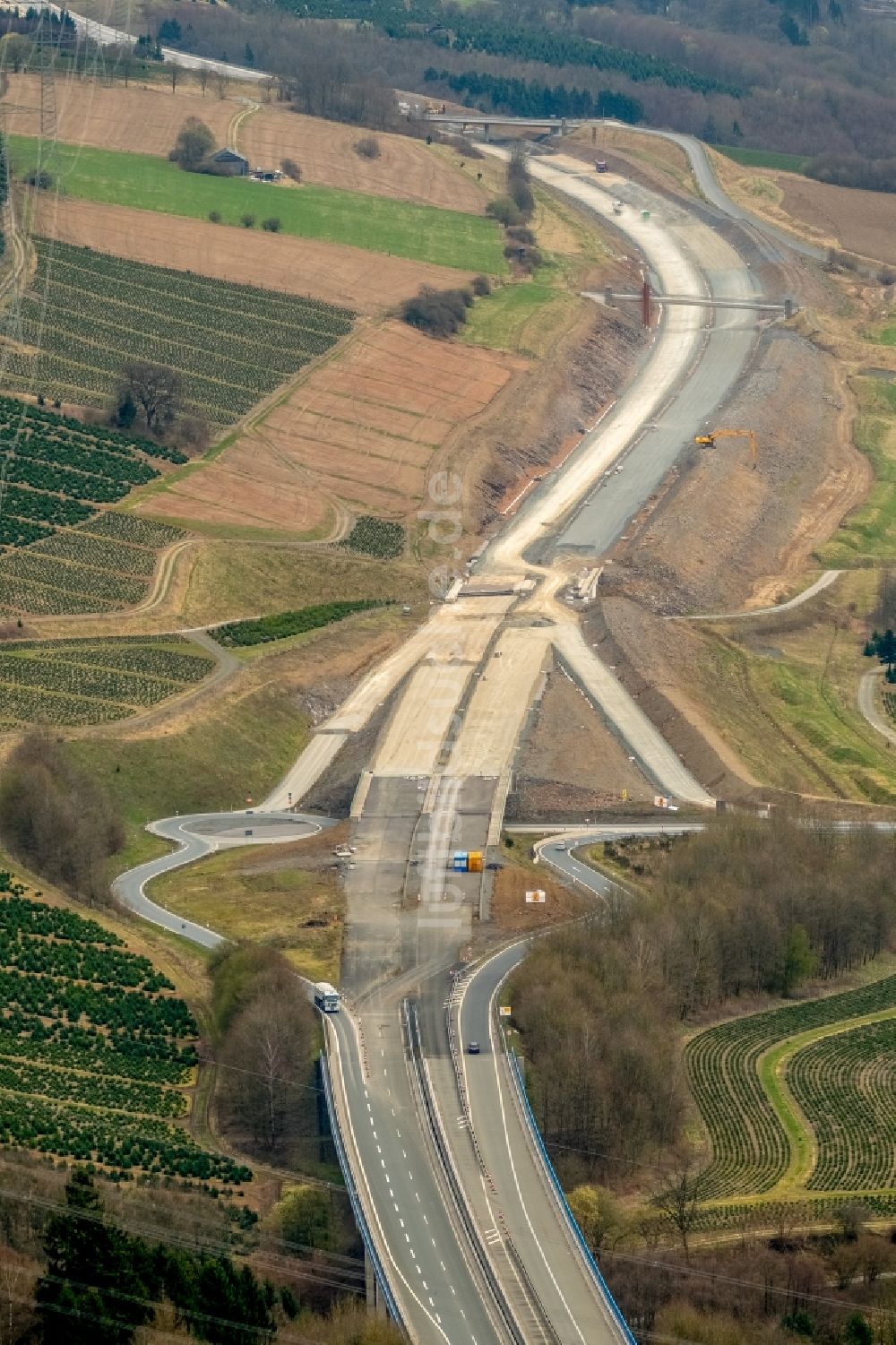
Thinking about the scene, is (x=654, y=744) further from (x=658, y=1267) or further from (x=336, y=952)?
(x=658, y=1267)

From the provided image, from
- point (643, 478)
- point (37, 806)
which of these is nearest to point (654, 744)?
point (37, 806)

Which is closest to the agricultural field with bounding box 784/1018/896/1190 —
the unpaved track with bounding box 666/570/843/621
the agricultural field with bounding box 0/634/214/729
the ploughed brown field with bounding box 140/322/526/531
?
the agricultural field with bounding box 0/634/214/729

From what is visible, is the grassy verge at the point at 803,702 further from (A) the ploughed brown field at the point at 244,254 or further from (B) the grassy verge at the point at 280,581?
(A) the ploughed brown field at the point at 244,254

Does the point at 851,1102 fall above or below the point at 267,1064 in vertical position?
below

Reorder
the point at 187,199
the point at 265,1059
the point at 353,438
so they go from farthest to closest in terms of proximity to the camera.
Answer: the point at 187,199, the point at 353,438, the point at 265,1059

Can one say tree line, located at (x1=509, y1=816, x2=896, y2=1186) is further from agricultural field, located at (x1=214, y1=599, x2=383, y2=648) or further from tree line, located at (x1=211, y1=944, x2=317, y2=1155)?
agricultural field, located at (x1=214, y1=599, x2=383, y2=648)

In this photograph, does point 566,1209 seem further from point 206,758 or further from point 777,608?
point 777,608

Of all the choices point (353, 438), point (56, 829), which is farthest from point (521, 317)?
point (56, 829)
